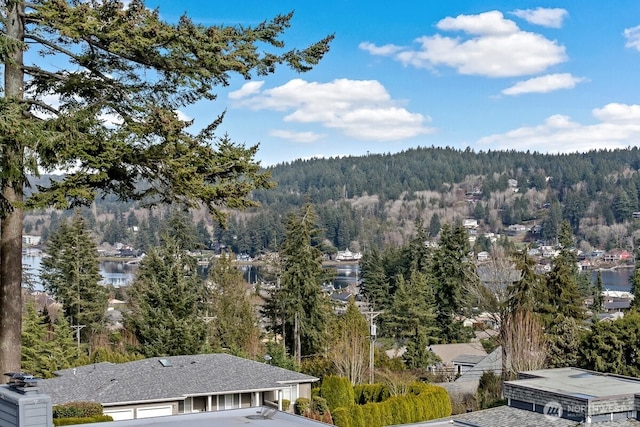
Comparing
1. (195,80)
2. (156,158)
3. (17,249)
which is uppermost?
(195,80)

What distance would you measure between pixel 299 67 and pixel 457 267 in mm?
48673

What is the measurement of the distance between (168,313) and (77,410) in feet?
64.8

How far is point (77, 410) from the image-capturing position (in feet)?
71.9

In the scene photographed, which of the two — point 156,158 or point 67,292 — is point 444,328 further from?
point 156,158

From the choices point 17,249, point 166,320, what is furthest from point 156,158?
point 166,320

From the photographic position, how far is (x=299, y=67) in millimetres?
11438

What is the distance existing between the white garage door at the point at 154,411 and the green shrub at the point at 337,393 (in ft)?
23.4

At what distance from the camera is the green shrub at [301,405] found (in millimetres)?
27859

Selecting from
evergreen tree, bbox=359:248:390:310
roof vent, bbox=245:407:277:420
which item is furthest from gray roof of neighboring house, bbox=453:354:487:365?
roof vent, bbox=245:407:277:420

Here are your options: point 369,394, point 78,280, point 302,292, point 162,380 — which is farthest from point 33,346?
point 369,394

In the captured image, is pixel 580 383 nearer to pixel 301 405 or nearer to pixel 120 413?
pixel 301 405

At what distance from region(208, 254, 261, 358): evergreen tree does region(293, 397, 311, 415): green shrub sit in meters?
16.7

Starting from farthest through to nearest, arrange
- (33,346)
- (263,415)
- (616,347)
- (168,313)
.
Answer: (168,313), (33,346), (616,347), (263,415)

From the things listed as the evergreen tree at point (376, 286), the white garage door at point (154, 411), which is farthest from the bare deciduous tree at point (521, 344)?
the evergreen tree at point (376, 286)
